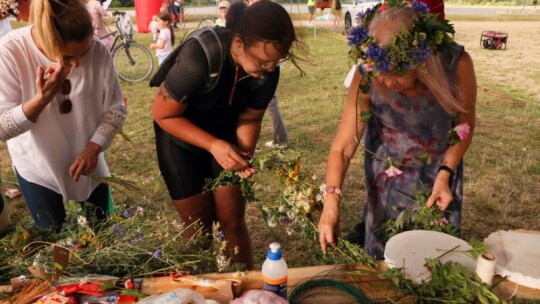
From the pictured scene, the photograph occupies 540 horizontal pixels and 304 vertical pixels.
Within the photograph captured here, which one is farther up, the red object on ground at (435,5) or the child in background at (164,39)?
the red object on ground at (435,5)

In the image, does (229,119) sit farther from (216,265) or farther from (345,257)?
(345,257)

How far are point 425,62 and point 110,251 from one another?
4.45 ft

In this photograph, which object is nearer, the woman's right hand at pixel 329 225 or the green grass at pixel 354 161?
the woman's right hand at pixel 329 225

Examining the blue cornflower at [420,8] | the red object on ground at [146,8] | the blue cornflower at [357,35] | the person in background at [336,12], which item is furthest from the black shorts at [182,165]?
the person in background at [336,12]

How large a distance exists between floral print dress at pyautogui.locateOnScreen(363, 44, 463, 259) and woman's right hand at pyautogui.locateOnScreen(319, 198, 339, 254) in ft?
1.32

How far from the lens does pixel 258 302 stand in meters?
1.25

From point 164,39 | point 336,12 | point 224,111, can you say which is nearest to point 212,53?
point 224,111

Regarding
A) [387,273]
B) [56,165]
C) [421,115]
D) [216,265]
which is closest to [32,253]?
[56,165]

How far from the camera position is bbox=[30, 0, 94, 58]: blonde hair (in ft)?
5.53

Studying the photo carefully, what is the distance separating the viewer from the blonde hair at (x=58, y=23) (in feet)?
5.53

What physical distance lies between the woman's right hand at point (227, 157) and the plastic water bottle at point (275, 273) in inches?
25.0

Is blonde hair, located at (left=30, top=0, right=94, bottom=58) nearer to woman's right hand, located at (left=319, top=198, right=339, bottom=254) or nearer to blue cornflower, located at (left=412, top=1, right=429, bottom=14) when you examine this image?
woman's right hand, located at (left=319, top=198, right=339, bottom=254)

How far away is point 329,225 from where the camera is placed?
66.3 inches

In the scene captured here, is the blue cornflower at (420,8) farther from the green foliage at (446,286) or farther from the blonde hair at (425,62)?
the green foliage at (446,286)
